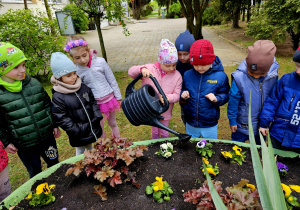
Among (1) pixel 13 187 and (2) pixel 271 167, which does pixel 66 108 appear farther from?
(2) pixel 271 167

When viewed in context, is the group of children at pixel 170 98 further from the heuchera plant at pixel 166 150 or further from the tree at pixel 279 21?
the tree at pixel 279 21

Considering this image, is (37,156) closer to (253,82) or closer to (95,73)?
(95,73)

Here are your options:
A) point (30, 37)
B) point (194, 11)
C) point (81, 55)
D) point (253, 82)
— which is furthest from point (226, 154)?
A: point (194, 11)

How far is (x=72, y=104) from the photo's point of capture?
184cm

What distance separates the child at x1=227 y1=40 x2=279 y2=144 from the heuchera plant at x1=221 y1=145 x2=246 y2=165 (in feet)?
1.18

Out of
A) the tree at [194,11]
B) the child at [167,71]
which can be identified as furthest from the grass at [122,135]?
the tree at [194,11]

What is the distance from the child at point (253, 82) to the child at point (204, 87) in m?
0.11

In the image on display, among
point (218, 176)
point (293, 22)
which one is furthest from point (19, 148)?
point (293, 22)

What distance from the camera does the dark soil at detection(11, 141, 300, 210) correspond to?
52.1 inches

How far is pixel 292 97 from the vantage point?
5.19 ft

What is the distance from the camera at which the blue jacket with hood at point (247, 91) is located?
175cm

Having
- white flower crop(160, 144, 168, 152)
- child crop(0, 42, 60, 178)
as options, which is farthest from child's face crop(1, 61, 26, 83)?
white flower crop(160, 144, 168, 152)

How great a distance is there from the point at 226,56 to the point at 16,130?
6.98 metres

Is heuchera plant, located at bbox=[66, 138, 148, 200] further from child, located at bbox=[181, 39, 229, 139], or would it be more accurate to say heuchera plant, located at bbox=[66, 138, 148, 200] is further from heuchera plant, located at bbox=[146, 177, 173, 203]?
child, located at bbox=[181, 39, 229, 139]
